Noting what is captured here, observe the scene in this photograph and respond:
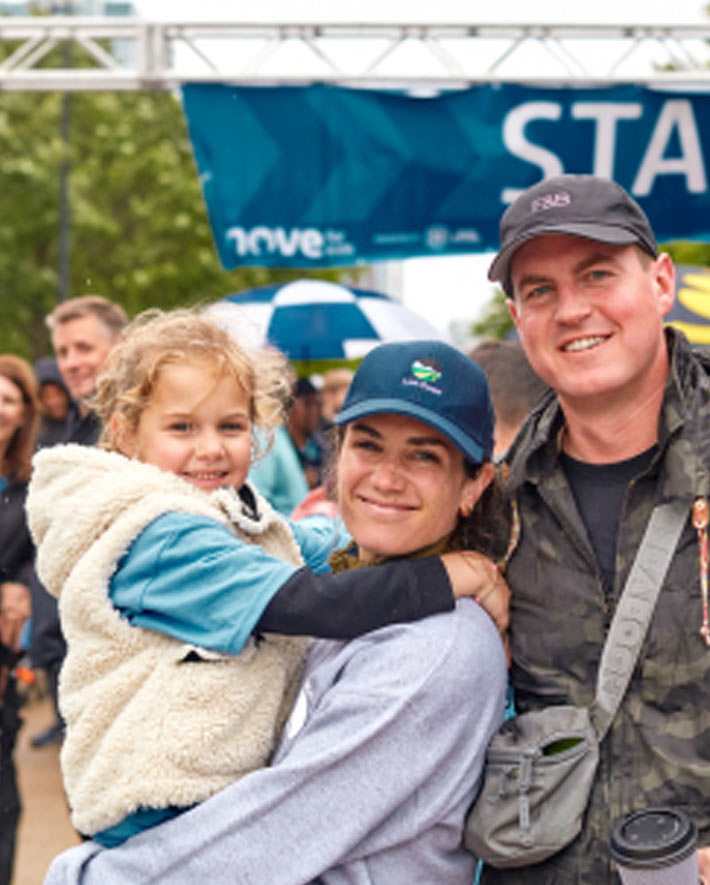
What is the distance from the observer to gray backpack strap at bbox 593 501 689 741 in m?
2.00

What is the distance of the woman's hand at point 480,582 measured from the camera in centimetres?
213

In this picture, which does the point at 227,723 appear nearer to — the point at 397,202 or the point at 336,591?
the point at 336,591

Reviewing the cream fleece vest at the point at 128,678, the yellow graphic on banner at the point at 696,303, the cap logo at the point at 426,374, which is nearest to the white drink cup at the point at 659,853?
the cream fleece vest at the point at 128,678

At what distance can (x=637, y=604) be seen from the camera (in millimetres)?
2008

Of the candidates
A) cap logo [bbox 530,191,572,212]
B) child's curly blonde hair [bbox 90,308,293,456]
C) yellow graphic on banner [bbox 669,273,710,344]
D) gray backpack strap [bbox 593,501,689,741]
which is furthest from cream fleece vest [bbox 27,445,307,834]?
yellow graphic on banner [bbox 669,273,710,344]

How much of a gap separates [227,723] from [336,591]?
333 millimetres

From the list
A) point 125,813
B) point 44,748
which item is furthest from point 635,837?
point 44,748

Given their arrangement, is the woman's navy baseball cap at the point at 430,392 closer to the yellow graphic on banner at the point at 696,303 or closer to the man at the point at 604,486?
the man at the point at 604,486

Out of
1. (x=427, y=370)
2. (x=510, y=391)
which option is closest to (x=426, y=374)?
(x=427, y=370)

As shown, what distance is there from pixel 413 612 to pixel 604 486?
18.9 inches

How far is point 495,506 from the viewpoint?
93.0 inches

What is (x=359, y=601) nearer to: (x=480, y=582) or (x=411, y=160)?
(x=480, y=582)

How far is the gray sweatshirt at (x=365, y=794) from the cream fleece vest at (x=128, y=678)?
0.10 metres

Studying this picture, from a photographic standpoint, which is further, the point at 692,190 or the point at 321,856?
the point at 692,190
